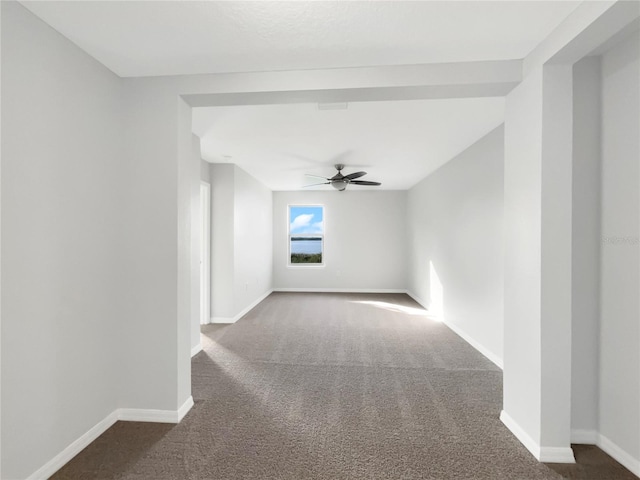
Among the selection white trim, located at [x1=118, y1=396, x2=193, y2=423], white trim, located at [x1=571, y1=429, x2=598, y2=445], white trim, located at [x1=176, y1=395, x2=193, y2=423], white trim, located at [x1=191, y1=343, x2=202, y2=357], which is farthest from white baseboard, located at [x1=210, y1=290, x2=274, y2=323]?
white trim, located at [x1=571, y1=429, x2=598, y2=445]

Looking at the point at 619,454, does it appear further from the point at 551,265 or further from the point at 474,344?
the point at 474,344

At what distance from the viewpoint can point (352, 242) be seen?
792 centimetres

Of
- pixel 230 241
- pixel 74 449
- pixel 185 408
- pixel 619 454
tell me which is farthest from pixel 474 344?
pixel 74 449

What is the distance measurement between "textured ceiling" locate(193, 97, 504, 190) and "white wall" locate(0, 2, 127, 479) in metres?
1.12

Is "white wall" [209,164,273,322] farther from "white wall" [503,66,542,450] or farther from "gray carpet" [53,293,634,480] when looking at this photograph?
"white wall" [503,66,542,450]

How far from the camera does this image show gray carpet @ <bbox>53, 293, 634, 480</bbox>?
5.93ft

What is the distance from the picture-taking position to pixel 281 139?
12.3 ft

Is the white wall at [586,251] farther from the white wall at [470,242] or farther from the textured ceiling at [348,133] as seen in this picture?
the white wall at [470,242]

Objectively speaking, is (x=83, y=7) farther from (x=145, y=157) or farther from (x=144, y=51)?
(x=145, y=157)

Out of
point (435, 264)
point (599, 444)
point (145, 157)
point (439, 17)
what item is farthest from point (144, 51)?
point (435, 264)

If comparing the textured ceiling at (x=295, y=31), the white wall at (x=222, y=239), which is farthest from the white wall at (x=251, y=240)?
the textured ceiling at (x=295, y=31)

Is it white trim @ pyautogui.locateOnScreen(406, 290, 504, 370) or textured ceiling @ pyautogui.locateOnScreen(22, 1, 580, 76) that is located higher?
textured ceiling @ pyautogui.locateOnScreen(22, 1, 580, 76)

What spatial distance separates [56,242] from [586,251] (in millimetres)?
3248

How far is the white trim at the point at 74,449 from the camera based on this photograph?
5.57 ft
